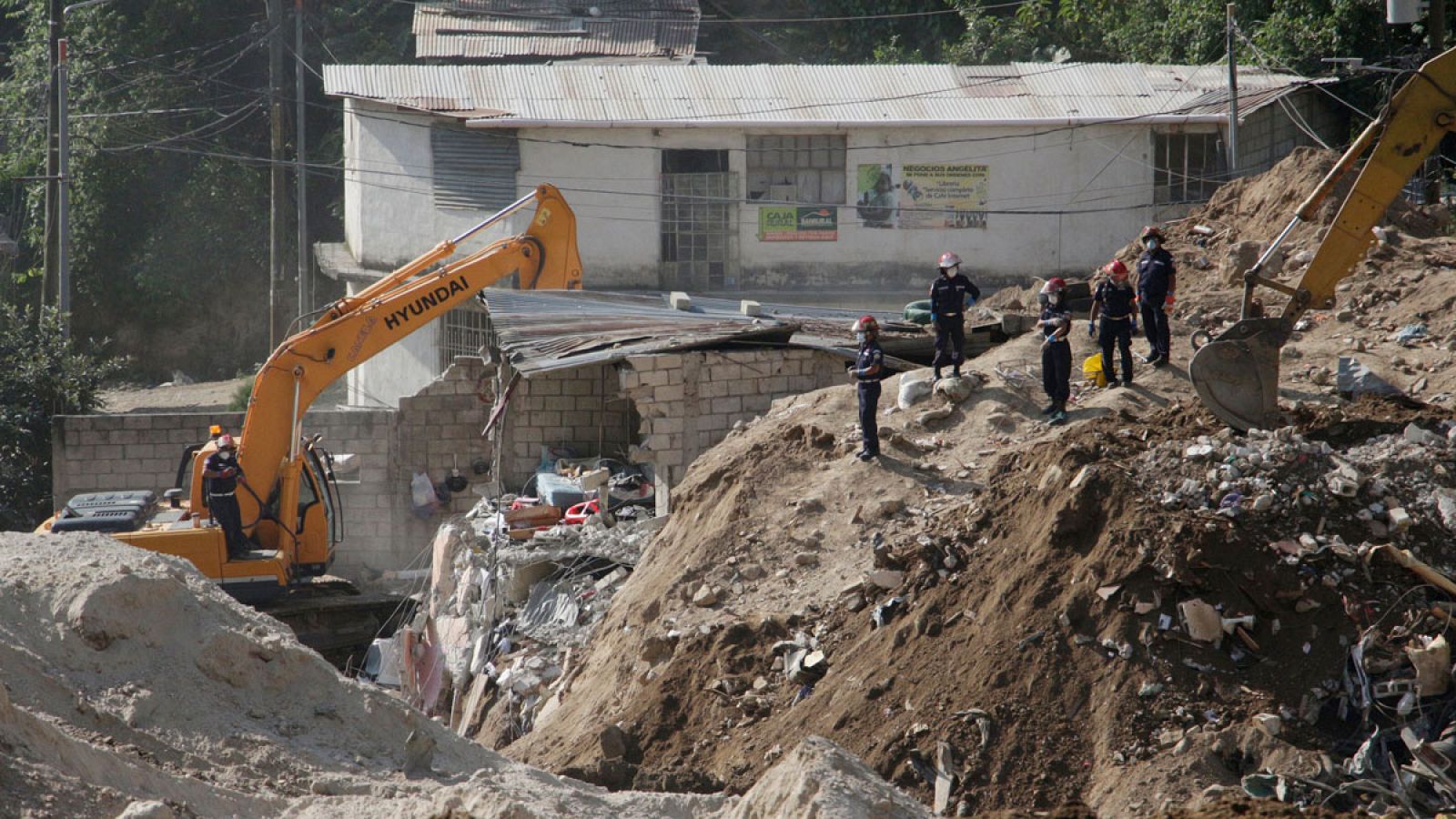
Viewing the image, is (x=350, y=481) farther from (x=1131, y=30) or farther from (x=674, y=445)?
(x=1131, y=30)

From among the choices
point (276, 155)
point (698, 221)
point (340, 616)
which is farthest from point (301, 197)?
point (340, 616)

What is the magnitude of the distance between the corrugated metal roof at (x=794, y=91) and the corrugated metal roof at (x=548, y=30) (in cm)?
242

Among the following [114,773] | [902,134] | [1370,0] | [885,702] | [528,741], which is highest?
[1370,0]

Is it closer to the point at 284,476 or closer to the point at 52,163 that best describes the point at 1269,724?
the point at 284,476

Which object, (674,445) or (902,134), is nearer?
(674,445)

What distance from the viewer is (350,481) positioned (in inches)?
725

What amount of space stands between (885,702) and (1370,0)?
16549mm

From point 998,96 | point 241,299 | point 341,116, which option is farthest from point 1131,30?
point 241,299

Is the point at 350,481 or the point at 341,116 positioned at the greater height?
the point at 341,116

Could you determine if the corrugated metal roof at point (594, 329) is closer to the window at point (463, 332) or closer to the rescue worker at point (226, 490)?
the rescue worker at point (226, 490)

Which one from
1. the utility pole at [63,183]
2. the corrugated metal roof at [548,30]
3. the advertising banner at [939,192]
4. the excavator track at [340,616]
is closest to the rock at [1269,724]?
the excavator track at [340,616]

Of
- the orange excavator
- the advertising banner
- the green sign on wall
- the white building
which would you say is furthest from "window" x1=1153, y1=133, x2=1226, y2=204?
the orange excavator

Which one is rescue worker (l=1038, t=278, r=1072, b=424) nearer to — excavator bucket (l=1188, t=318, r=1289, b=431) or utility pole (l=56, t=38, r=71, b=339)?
excavator bucket (l=1188, t=318, r=1289, b=431)

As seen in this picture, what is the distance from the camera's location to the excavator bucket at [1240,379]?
35.0 ft
